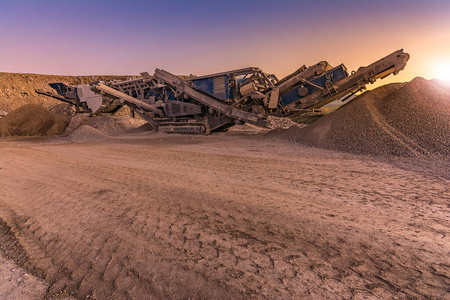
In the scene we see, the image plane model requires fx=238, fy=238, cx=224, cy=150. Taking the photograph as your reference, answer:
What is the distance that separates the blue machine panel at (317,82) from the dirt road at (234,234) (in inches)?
253

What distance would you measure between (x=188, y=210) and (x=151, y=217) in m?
0.42

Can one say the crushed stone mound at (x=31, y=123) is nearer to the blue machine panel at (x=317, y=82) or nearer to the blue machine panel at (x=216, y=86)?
the blue machine panel at (x=216, y=86)

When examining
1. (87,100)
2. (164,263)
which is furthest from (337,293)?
(87,100)

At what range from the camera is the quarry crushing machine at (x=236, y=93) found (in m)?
9.41

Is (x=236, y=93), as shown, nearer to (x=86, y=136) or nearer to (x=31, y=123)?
(x=86, y=136)

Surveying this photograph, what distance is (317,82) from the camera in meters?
9.98

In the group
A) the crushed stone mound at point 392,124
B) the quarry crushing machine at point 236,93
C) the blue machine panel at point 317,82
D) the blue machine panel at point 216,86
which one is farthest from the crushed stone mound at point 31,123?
the crushed stone mound at point 392,124

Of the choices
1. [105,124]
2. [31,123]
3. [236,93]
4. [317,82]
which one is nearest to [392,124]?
[317,82]

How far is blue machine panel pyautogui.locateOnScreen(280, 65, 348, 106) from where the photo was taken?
9.47 m

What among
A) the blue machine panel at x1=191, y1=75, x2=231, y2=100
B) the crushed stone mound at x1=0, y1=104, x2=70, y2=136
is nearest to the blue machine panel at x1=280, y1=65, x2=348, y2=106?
the blue machine panel at x1=191, y1=75, x2=231, y2=100

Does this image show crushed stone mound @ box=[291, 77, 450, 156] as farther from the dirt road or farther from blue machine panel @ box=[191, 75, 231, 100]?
blue machine panel @ box=[191, 75, 231, 100]

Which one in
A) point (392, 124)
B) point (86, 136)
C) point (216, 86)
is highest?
point (216, 86)

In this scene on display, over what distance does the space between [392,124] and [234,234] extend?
6.61m

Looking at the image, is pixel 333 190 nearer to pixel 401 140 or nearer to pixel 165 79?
pixel 401 140
